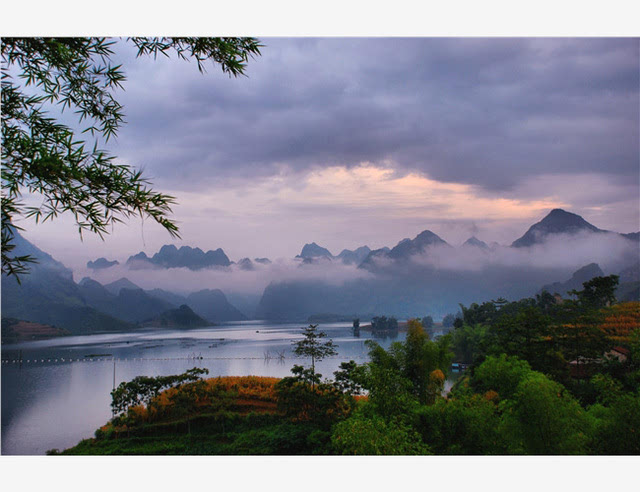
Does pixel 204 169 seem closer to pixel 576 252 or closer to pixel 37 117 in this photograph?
pixel 37 117

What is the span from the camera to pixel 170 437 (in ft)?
15.8

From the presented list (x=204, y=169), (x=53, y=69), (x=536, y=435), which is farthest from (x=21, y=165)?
(x=536, y=435)

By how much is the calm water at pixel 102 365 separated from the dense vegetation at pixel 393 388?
0.14 metres

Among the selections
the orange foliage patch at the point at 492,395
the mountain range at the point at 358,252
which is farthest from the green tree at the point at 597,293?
the orange foliage patch at the point at 492,395

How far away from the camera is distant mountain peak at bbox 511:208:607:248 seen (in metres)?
4.85

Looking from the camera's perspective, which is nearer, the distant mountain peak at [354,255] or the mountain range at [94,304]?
the mountain range at [94,304]

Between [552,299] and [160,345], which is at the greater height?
[552,299]

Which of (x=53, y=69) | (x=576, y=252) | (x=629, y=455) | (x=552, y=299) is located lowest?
(x=629, y=455)

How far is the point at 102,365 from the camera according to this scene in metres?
5.25

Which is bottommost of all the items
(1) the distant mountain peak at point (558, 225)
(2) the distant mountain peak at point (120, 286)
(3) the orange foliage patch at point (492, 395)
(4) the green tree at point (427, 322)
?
(3) the orange foliage patch at point (492, 395)

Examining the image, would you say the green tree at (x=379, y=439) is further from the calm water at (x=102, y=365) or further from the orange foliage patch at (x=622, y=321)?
the orange foliage patch at (x=622, y=321)

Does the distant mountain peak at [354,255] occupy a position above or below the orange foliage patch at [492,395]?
above

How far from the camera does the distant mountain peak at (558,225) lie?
4.85 m

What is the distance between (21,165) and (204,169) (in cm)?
228
